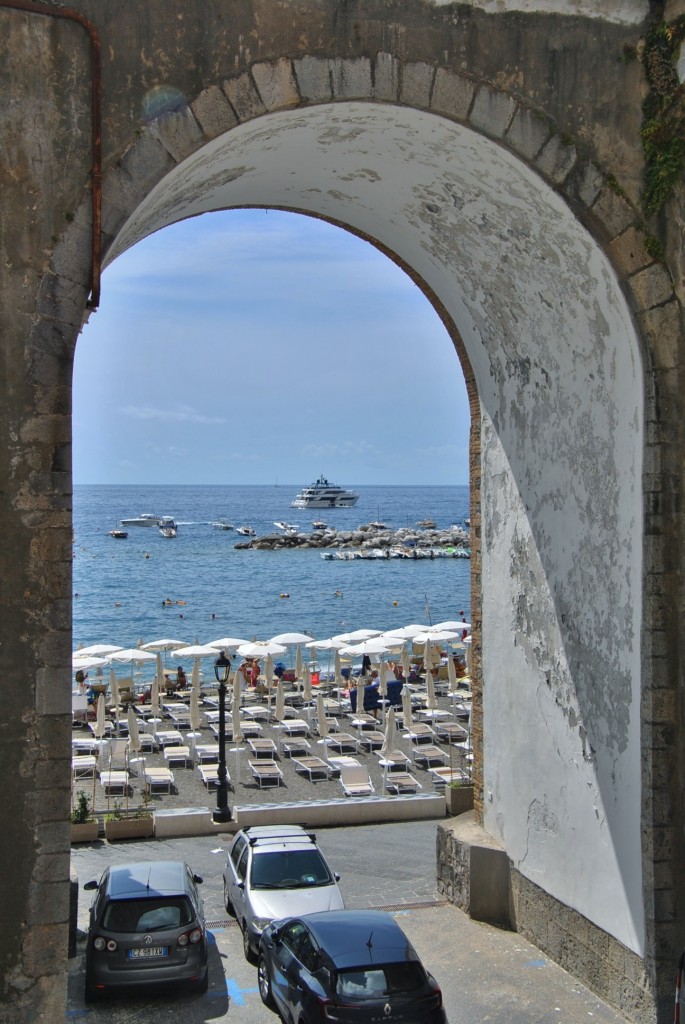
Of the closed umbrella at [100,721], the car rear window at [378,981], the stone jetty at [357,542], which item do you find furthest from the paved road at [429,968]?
the stone jetty at [357,542]

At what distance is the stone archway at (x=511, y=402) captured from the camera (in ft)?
25.2

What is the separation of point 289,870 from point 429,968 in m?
2.32

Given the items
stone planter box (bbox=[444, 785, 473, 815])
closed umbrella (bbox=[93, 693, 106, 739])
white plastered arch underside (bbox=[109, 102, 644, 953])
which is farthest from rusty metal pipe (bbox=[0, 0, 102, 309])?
closed umbrella (bbox=[93, 693, 106, 739])

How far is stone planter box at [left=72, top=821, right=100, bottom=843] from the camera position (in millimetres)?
17516

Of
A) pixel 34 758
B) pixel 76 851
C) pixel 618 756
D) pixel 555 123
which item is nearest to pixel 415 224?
pixel 555 123

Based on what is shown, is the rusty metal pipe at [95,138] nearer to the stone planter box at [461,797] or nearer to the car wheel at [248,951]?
the car wheel at [248,951]

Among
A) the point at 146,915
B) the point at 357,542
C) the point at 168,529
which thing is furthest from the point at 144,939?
the point at 168,529

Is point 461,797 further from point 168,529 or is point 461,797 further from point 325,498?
point 325,498

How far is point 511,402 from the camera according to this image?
1188cm

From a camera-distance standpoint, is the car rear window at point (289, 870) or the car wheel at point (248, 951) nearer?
the car wheel at point (248, 951)

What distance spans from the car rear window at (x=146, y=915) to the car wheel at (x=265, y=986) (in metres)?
0.90

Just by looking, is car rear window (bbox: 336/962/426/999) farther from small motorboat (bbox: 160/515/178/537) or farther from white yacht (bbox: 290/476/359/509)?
white yacht (bbox: 290/476/359/509)

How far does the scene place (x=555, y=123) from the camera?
30.8ft

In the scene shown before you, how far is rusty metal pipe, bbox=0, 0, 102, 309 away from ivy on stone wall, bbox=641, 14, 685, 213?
15.5 feet
